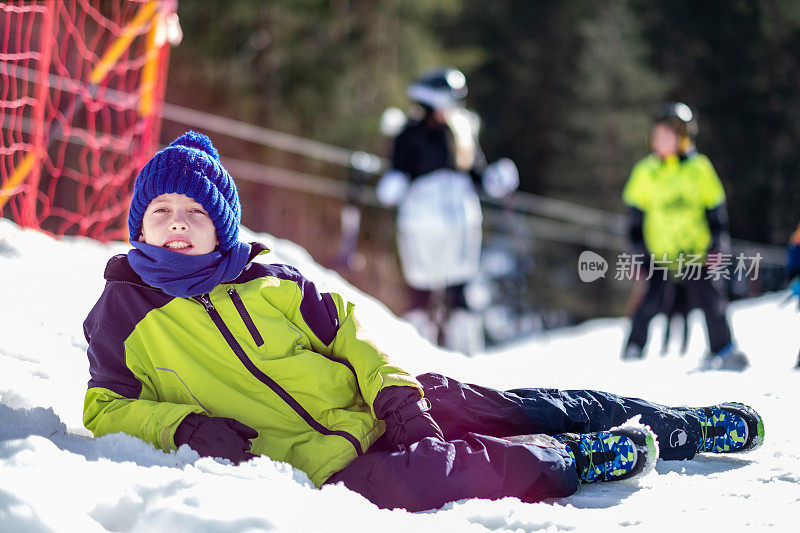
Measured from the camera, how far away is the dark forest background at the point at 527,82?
5.83m

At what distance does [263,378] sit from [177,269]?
0.90 ft

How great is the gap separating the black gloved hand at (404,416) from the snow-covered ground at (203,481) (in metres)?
0.16

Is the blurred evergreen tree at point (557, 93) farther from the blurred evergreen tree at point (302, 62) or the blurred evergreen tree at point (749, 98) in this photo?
the blurred evergreen tree at point (749, 98)

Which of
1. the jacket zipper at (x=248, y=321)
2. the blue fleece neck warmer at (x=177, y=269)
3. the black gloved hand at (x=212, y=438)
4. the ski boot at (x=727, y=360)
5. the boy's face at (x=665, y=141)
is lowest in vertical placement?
the ski boot at (x=727, y=360)

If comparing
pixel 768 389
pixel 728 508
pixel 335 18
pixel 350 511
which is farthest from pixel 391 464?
pixel 335 18

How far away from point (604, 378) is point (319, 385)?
6.31 feet

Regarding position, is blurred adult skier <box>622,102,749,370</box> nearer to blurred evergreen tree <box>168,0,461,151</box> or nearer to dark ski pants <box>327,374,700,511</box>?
dark ski pants <box>327,374,700,511</box>

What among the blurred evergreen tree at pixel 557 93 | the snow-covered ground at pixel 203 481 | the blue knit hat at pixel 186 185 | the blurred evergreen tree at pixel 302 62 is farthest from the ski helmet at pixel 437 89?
the blurred evergreen tree at pixel 557 93

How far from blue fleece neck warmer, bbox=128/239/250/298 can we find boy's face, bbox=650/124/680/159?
3.16 metres

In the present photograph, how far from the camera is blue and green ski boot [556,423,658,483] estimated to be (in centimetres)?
187

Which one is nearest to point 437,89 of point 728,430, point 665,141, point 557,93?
point 665,141

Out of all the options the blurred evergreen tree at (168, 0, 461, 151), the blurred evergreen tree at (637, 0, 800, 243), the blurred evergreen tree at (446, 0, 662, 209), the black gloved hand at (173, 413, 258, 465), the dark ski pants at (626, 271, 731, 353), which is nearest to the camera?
the black gloved hand at (173, 413, 258, 465)

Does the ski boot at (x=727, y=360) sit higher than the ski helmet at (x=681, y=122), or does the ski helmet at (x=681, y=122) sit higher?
the ski helmet at (x=681, y=122)

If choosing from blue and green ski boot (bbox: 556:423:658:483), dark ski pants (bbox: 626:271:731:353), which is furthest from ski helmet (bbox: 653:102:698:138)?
blue and green ski boot (bbox: 556:423:658:483)
